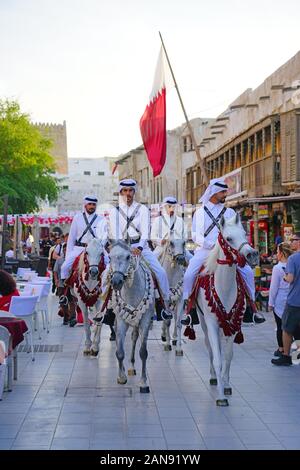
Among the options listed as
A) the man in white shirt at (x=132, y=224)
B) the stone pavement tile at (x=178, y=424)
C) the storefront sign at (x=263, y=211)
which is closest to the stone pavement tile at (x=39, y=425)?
the stone pavement tile at (x=178, y=424)

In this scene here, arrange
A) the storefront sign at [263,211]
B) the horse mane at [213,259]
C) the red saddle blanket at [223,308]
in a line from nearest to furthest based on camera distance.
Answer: the horse mane at [213,259], the red saddle blanket at [223,308], the storefront sign at [263,211]

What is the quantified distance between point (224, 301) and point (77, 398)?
2.07 m

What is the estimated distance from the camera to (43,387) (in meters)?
9.77

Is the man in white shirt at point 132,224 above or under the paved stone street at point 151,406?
above

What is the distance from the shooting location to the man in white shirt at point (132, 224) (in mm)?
9977

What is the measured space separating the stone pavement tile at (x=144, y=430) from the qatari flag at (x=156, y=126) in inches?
482

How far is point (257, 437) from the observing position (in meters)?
7.30

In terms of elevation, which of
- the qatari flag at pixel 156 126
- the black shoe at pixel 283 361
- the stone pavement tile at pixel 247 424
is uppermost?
the qatari flag at pixel 156 126

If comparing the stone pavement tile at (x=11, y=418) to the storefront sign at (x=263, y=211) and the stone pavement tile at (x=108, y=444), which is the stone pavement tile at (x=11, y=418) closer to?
the stone pavement tile at (x=108, y=444)

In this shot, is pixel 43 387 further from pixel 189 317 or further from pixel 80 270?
pixel 80 270

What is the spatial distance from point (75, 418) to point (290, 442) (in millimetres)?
2251

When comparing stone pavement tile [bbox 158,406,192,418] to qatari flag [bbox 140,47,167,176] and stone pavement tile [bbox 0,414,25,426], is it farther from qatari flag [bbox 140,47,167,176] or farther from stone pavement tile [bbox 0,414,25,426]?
qatari flag [bbox 140,47,167,176]

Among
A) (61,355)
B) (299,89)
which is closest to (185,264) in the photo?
(61,355)

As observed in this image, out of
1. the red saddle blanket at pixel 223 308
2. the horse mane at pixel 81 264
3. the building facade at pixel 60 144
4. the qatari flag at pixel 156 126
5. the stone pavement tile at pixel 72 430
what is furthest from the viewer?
the building facade at pixel 60 144
